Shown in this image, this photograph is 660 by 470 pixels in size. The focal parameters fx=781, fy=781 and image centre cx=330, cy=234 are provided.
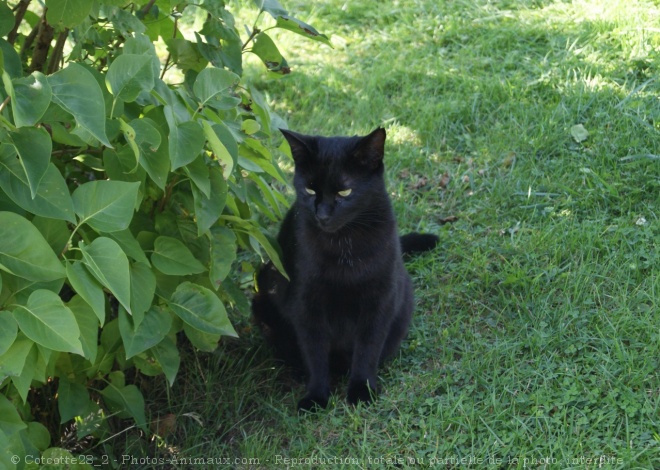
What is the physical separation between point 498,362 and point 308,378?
0.81 metres

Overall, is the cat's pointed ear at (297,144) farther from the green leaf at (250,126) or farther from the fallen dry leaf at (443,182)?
the fallen dry leaf at (443,182)

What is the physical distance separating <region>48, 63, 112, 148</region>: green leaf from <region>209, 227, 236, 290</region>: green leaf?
781 millimetres

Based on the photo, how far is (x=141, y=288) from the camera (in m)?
2.39

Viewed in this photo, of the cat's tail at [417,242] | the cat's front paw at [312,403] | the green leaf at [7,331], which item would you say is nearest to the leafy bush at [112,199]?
the green leaf at [7,331]

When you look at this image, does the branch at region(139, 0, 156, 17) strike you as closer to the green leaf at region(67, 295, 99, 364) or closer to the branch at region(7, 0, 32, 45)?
the branch at region(7, 0, 32, 45)

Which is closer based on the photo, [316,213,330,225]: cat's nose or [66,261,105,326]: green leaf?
[66,261,105,326]: green leaf

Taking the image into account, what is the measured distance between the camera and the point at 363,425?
9.91ft

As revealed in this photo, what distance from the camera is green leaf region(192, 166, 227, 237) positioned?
8.12 ft

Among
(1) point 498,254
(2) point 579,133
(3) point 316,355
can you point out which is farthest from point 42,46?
(2) point 579,133

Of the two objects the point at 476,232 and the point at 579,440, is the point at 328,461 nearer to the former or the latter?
the point at 579,440

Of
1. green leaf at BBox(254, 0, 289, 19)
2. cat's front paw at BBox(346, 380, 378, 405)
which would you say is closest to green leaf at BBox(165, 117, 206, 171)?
green leaf at BBox(254, 0, 289, 19)

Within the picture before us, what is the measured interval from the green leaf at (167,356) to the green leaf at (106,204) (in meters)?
0.70

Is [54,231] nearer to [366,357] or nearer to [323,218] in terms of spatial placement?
[323,218]

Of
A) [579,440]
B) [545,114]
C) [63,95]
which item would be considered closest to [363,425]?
[579,440]
